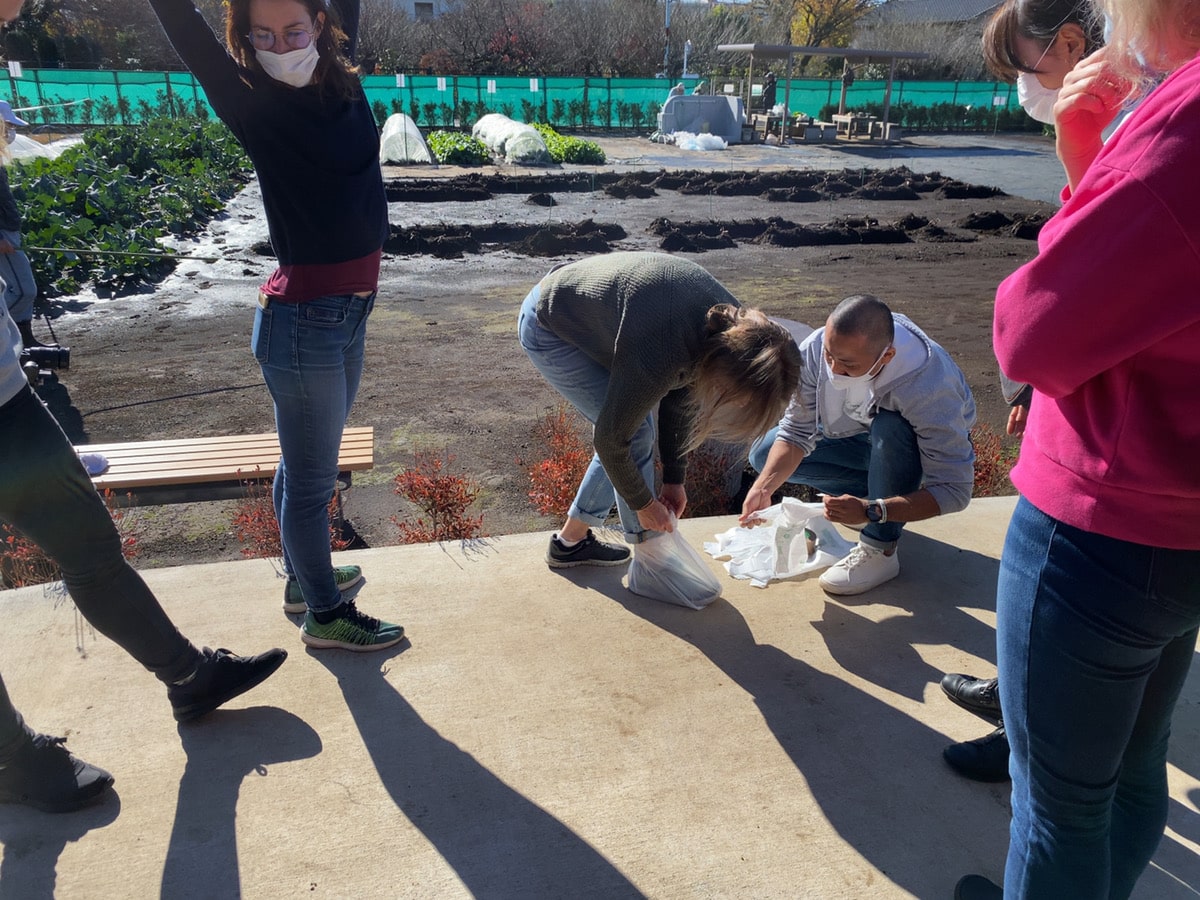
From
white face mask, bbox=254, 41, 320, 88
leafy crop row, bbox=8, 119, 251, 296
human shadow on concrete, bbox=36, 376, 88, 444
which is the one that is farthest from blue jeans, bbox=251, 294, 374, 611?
leafy crop row, bbox=8, 119, 251, 296

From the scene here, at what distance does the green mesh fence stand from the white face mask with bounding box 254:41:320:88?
24.5 meters

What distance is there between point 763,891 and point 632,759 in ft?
1.59

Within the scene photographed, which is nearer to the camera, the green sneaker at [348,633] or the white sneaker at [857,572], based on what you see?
the green sneaker at [348,633]

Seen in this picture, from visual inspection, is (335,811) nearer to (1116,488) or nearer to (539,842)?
(539,842)

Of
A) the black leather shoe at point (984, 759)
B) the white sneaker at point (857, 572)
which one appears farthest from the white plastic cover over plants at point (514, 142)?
the black leather shoe at point (984, 759)

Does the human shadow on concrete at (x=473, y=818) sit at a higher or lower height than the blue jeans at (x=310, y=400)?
lower

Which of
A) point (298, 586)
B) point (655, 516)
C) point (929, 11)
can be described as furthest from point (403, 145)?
point (929, 11)

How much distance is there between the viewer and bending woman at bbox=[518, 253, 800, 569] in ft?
7.23

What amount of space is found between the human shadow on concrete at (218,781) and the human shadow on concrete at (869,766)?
118cm

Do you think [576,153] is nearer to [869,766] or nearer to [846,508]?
[846,508]

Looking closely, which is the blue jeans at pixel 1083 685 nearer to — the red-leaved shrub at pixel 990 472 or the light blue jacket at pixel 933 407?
the light blue jacket at pixel 933 407

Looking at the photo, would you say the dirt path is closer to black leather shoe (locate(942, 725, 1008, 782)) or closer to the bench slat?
the bench slat

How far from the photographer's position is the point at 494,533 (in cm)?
413

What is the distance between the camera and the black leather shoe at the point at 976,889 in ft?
6.02
